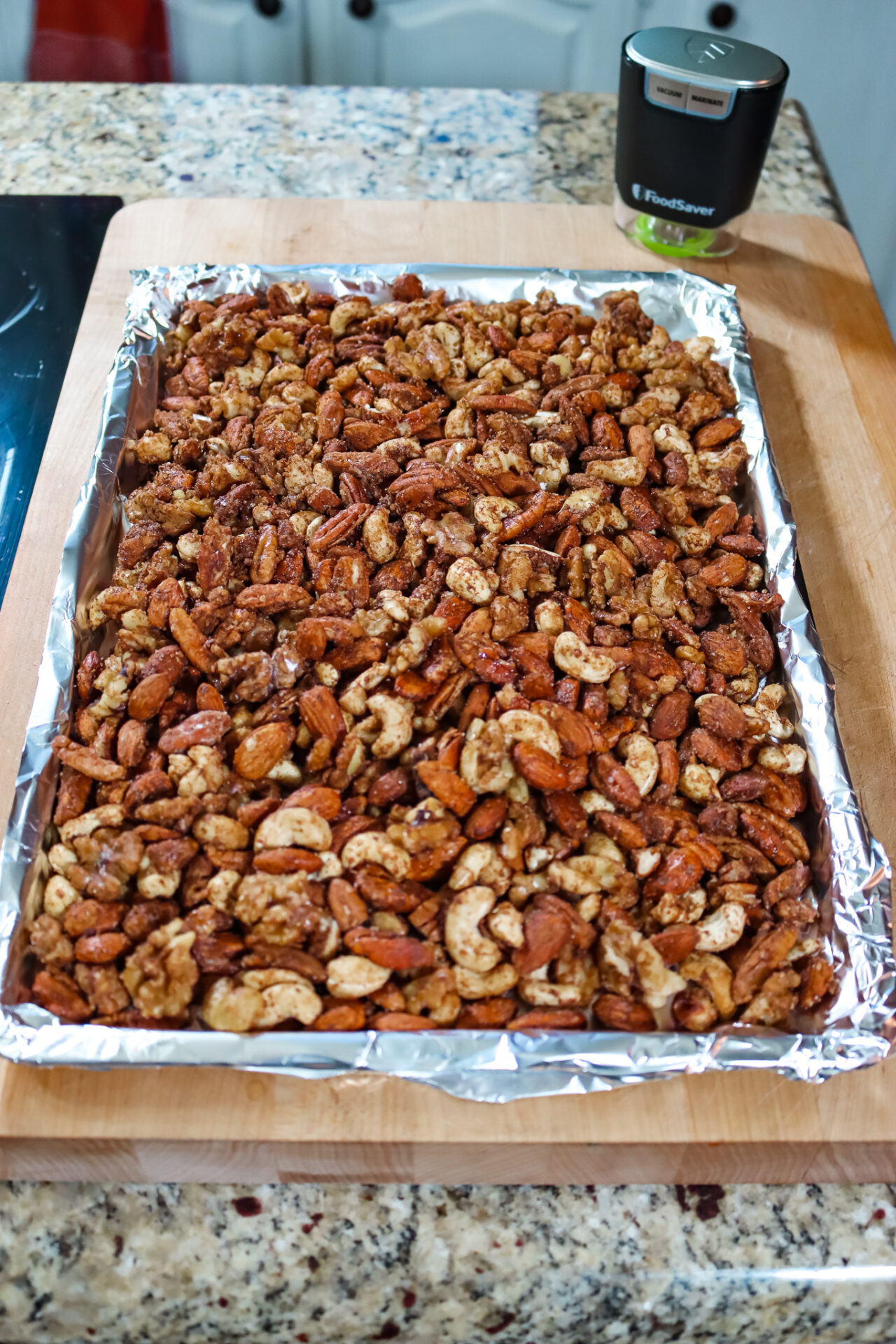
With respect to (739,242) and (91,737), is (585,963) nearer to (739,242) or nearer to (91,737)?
(91,737)

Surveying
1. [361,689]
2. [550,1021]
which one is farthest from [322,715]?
[550,1021]

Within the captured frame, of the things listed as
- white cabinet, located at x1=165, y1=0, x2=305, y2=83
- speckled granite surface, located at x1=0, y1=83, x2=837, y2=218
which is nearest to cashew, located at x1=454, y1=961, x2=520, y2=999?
speckled granite surface, located at x1=0, y1=83, x2=837, y2=218

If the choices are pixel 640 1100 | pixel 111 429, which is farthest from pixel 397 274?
pixel 640 1100

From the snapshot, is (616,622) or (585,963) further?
(616,622)

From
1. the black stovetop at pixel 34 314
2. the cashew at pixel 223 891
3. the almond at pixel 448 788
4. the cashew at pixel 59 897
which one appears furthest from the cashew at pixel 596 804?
the black stovetop at pixel 34 314

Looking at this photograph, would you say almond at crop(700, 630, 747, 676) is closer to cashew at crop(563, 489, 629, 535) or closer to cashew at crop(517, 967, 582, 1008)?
cashew at crop(563, 489, 629, 535)

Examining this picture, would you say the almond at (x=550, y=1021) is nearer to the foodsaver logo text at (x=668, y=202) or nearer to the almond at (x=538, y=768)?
the almond at (x=538, y=768)
